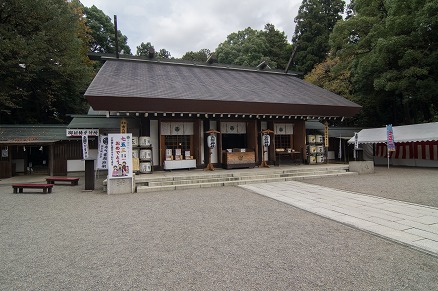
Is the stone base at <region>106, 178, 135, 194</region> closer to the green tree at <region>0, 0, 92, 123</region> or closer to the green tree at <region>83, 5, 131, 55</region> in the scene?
the green tree at <region>0, 0, 92, 123</region>

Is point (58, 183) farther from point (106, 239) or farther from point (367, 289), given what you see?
point (367, 289)

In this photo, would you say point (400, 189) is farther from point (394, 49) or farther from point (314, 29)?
point (314, 29)

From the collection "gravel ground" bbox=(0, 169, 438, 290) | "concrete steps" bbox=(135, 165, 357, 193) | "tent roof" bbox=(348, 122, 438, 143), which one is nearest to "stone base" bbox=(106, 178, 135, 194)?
"concrete steps" bbox=(135, 165, 357, 193)

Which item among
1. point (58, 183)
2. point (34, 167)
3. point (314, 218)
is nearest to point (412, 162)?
point (314, 218)

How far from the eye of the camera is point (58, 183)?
10.5 meters

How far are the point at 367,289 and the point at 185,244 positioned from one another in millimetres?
2241

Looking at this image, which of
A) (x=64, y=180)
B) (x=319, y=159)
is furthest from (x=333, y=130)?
(x=64, y=180)

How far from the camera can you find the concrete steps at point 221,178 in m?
8.37

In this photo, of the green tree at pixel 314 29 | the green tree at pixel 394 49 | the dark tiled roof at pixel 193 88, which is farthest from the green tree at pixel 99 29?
the green tree at pixel 394 49

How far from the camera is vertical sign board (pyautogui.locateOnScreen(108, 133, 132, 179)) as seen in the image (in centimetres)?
777

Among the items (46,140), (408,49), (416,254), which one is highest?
(408,49)

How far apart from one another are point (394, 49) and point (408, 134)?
4.65 meters

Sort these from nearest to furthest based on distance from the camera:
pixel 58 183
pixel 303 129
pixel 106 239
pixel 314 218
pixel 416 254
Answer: pixel 416 254
pixel 106 239
pixel 314 218
pixel 58 183
pixel 303 129

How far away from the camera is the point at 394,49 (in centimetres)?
Answer: 1355
